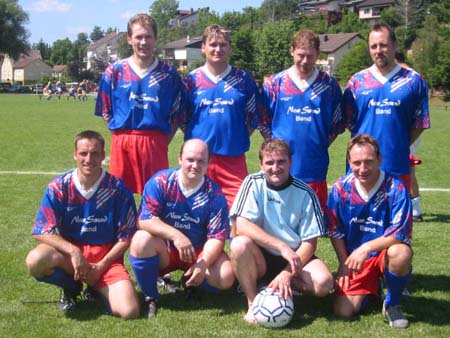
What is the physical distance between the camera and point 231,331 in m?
3.78

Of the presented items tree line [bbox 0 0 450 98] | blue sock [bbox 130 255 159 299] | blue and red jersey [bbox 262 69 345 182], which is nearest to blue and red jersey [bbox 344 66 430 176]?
blue and red jersey [bbox 262 69 345 182]

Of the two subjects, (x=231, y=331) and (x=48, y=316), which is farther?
(x=48, y=316)

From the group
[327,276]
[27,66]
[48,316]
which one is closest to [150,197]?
[48,316]

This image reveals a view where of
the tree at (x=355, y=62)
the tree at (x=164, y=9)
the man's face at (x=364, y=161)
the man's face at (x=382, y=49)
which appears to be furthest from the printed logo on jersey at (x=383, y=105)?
the tree at (x=164, y=9)

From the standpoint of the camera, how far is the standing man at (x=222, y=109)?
4.95 meters

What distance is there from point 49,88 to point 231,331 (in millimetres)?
50025

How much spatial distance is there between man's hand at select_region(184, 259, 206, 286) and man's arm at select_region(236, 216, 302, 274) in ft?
1.15

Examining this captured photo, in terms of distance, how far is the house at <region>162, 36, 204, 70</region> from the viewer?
109188 millimetres

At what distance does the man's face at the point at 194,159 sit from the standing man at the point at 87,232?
1.60 ft

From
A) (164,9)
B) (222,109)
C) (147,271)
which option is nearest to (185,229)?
(147,271)

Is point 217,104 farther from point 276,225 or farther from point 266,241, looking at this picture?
point 266,241

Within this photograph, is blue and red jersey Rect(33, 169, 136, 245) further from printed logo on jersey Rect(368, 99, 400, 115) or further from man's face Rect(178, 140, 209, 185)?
printed logo on jersey Rect(368, 99, 400, 115)

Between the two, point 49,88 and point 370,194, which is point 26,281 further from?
point 49,88

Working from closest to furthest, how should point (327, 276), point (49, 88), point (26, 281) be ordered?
point (327, 276), point (26, 281), point (49, 88)
